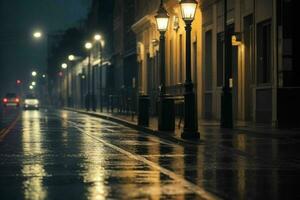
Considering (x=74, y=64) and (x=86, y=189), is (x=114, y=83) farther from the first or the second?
(x=86, y=189)

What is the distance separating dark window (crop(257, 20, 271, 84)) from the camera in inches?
1154

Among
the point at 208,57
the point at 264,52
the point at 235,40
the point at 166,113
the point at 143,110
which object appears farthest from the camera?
the point at 208,57

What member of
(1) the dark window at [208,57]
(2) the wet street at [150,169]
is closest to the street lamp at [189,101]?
(2) the wet street at [150,169]

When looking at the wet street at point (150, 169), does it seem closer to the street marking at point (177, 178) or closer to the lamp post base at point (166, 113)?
the street marking at point (177, 178)

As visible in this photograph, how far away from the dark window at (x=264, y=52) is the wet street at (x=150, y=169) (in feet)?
24.7

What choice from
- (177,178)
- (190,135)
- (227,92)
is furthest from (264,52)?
(177,178)

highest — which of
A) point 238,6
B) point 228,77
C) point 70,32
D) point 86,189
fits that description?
point 70,32

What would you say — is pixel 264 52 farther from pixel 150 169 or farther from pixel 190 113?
pixel 150 169

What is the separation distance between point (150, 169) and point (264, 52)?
16.7 metres

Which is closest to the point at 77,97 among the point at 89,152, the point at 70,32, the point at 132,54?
the point at 70,32

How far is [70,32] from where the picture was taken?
13538cm

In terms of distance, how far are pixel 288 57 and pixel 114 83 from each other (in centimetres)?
5108

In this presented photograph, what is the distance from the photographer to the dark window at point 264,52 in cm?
2931

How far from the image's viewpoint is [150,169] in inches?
552
